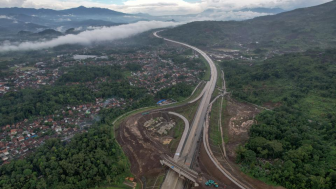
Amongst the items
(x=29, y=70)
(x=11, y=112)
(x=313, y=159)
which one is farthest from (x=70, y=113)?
(x=313, y=159)

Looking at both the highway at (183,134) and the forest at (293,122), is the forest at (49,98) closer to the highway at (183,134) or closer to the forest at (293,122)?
the highway at (183,134)

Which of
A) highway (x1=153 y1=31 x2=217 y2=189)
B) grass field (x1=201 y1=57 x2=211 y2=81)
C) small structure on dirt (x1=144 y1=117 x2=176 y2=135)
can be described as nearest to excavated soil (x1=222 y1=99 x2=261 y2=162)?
highway (x1=153 y1=31 x2=217 y2=189)

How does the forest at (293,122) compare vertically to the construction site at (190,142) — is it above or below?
above

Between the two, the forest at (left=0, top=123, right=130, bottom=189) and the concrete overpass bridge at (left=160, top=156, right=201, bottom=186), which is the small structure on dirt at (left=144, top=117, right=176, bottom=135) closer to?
the concrete overpass bridge at (left=160, top=156, right=201, bottom=186)

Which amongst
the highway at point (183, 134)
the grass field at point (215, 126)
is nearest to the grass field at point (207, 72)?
the grass field at point (215, 126)

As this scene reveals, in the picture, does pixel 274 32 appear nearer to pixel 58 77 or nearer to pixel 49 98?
pixel 58 77

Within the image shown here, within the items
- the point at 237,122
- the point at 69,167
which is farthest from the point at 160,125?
the point at 69,167

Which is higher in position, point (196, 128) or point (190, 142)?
point (196, 128)

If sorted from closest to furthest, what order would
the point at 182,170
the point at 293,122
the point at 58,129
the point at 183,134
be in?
1. the point at 182,170
2. the point at 293,122
3. the point at 183,134
4. the point at 58,129
